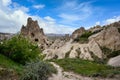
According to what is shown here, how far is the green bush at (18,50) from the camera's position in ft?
145

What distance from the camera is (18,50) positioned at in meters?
44.5

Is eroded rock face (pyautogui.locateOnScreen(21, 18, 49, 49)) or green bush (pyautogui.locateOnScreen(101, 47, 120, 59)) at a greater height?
eroded rock face (pyautogui.locateOnScreen(21, 18, 49, 49))

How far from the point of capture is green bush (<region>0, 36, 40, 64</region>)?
4419 centimetres

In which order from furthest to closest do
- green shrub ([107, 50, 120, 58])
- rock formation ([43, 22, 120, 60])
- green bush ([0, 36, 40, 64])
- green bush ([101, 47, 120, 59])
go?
1. rock formation ([43, 22, 120, 60])
2. green bush ([101, 47, 120, 59])
3. green shrub ([107, 50, 120, 58])
4. green bush ([0, 36, 40, 64])

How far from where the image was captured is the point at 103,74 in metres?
43.3

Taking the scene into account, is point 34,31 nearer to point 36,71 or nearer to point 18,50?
point 18,50

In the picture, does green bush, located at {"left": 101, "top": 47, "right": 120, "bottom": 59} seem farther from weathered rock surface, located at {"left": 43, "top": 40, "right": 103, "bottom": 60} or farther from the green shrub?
weathered rock surface, located at {"left": 43, "top": 40, "right": 103, "bottom": 60}

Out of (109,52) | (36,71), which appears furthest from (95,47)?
(36,71)

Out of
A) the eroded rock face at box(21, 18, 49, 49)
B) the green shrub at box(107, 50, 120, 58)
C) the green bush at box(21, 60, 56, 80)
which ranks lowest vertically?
the green shrub at box(107, 50, 120, 58)

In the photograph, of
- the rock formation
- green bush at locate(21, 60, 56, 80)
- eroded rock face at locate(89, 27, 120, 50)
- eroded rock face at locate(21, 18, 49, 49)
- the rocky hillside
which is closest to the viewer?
green bush at locate(21, 60, 56, 80)

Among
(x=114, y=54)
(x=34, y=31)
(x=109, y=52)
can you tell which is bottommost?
(x=114, y=54)

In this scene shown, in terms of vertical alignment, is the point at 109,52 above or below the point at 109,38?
below

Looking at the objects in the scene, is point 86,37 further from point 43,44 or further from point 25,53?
point 25,53

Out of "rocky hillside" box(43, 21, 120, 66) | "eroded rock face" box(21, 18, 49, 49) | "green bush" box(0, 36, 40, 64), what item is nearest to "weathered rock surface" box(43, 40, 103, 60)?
"rocky hillside" box(43, 21, 120, 66)
